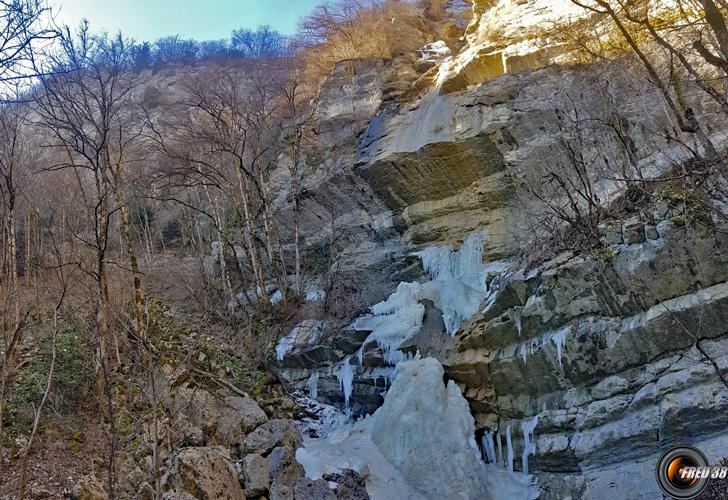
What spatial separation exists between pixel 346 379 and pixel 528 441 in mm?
3886

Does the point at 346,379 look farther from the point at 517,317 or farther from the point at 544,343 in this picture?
the point at 544,343

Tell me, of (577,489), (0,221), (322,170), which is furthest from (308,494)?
(322,170)

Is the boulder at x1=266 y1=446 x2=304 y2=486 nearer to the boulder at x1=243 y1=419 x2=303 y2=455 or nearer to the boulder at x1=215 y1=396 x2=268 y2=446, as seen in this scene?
the boulder at x1=243 y1=419 x2=303 y2=455

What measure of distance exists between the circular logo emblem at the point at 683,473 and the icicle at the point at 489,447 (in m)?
3.00

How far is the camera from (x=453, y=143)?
12.9m

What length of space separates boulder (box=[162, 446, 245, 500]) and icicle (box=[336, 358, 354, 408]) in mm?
3597

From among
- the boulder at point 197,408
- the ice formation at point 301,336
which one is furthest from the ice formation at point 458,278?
the boulder at point 197,408

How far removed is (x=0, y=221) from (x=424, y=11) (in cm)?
2127

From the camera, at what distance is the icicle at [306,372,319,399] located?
10.4 meters

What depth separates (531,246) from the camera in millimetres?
9297

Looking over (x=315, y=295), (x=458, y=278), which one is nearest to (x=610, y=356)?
(x=458, y=278)

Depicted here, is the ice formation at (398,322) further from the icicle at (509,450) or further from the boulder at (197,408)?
the boulder at (197,408)

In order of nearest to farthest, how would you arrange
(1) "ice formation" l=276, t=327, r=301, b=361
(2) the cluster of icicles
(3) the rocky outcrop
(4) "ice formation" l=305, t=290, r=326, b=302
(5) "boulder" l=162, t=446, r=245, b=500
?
(3) the rocky outcrop, (5) "boulder" l=162, t=446, r=245, b=500, (2) the cluster of icicles, (1) "ice formation" l=276, t=327, r=301, b=361, (4) "ice formation" l=305, t=290, r=326, b=302

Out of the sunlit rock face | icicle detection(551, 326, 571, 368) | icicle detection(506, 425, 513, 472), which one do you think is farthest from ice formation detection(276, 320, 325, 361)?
the sunlit rock face
